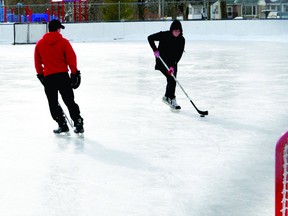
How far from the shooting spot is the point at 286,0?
36.3 metres

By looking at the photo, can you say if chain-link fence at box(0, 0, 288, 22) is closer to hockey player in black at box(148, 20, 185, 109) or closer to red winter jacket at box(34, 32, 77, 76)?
hockey player in black at box(148, 20, 185, 109)

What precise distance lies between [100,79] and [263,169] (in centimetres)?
910

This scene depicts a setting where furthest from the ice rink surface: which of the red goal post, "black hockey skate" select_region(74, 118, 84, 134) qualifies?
the red goal post

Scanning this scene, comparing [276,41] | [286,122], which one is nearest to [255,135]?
[286,122]

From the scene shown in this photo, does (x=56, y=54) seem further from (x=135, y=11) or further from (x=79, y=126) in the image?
(x=135, y=11)

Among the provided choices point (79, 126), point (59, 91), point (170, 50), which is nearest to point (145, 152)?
point (79, 126)

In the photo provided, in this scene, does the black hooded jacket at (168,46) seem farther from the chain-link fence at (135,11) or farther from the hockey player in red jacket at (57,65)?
the chain-link fence at (135,11)

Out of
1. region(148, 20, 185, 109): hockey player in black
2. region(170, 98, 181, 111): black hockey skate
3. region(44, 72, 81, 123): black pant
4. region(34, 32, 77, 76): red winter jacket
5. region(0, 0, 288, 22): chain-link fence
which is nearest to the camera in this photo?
region(34, 32, 77, 76): red winter jacket

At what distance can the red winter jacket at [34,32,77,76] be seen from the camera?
7105mm

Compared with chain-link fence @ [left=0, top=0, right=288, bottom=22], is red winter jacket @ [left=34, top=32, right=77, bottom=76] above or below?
below

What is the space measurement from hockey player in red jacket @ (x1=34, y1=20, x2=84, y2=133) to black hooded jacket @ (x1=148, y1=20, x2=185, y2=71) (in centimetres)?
234

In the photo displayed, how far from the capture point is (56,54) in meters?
7.14

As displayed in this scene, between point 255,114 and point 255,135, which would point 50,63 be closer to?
point 255,135

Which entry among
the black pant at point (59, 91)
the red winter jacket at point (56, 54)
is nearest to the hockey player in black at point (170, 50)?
the black pant at point (59, 91)
